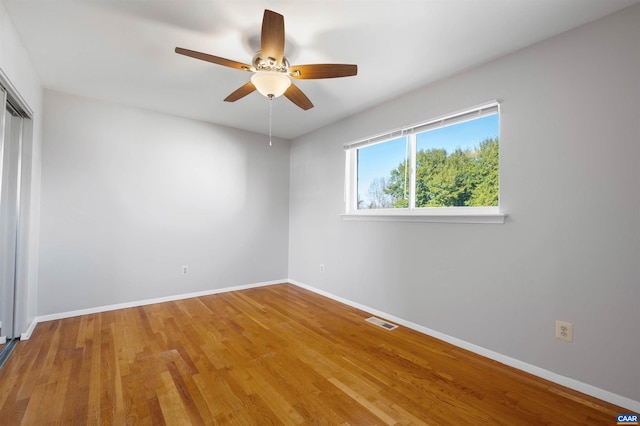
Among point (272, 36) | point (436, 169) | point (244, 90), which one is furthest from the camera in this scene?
point (436, 169)

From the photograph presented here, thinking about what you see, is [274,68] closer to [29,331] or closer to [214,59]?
[214,59]

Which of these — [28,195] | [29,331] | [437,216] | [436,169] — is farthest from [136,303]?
[436,169]

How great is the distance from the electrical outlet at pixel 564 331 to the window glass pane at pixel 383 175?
1.54 metres

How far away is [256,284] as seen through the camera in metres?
4.25

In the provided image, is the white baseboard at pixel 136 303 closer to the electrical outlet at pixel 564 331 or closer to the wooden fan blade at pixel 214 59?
the wooden fan blade at pixel 214 59

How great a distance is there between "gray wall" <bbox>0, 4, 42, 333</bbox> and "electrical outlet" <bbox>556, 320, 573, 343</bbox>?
419cm

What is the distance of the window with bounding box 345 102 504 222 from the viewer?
234 cm

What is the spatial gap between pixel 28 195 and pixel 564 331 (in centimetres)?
440

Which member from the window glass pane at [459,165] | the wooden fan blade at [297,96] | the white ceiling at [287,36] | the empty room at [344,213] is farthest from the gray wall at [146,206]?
the window glass pane at [459,165]

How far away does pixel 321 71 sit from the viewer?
1912mm

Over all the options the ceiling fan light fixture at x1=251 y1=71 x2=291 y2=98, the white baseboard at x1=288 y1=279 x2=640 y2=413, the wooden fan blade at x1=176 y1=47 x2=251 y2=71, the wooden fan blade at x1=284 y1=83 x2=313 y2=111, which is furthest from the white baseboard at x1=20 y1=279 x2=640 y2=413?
the wooden fan blade at x1=176 y1=47 x2=251 y2=71

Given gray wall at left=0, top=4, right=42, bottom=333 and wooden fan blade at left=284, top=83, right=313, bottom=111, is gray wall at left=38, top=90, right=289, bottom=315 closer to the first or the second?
gray wall at left=0, top=4, right=42, bottom=333

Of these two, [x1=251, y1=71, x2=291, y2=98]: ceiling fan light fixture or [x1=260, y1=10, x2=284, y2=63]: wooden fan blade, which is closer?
[x1=260, y1=10, x2=284, y2=63]: wooden fan blade

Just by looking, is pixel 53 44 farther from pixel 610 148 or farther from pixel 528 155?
pixel 610 148
